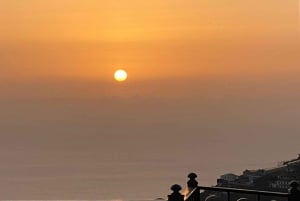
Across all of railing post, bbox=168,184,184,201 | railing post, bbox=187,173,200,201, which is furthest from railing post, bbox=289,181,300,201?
railing post, bbox=168,184,184,201

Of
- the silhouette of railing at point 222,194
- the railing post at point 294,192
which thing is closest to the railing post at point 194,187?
the silhouette of railing at point 222,194

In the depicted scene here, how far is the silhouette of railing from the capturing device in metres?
5.25

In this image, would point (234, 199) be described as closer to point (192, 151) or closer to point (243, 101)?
point (192, 151)

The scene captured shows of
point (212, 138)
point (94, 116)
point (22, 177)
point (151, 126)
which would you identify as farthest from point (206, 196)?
point (94, 116)

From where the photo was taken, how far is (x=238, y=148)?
101125 mm

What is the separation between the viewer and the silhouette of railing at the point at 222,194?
5.25 metres

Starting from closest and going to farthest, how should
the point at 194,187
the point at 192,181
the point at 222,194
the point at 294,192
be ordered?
1. the point at 294,192
2. the point at 194,187
3. the point at 192,181
4. the point at 222,194

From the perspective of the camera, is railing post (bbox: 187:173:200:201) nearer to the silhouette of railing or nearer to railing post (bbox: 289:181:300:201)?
the silhouette of railing

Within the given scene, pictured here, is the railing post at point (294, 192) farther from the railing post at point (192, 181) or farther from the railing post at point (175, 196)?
the railing post at point (175, 196)

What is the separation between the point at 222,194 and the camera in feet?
22.5

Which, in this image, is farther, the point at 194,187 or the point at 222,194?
the point at 222,194

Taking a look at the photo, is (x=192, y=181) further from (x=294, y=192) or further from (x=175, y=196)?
(x=175, y=196)

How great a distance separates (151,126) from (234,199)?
11762 centimetres

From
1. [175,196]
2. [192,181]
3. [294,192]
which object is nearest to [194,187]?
[192,181]
